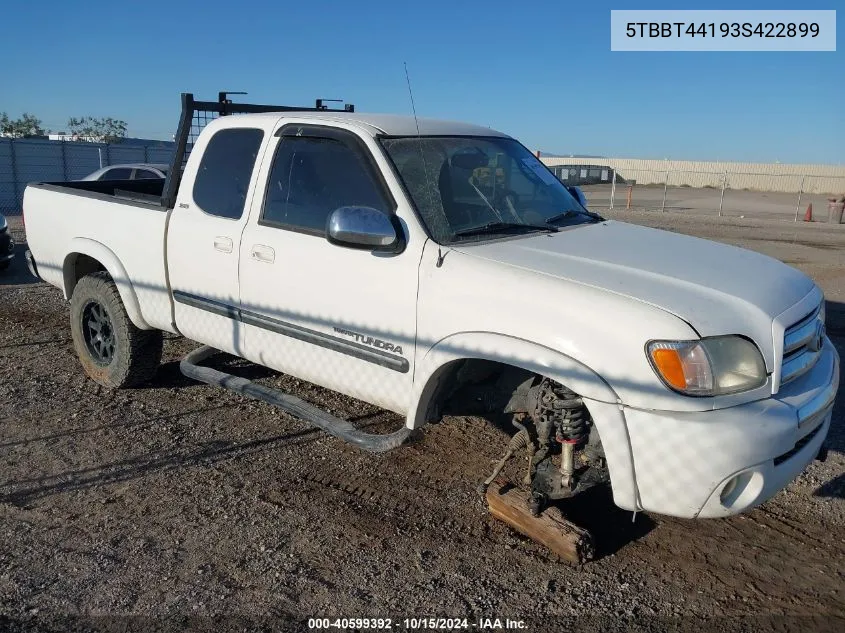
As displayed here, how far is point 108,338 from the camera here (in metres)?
5.80

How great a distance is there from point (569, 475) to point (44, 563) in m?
2.48

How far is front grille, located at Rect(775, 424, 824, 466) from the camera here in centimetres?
310

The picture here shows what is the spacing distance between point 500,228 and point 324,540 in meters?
1.83

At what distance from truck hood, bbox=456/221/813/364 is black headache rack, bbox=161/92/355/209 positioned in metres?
2.38

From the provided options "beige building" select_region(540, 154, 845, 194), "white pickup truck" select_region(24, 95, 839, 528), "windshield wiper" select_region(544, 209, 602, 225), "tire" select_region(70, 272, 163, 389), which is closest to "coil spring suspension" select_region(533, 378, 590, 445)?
"white pickup truck" select_region(24, 95, 839, 528)

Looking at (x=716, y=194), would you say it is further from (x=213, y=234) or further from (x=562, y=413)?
(x=562, y=413)

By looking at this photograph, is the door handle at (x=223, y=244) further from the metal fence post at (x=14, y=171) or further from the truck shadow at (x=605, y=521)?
the metal fence post at (x=14, y=171)

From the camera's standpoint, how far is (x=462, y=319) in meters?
3.46

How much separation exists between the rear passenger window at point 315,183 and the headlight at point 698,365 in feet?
5.34

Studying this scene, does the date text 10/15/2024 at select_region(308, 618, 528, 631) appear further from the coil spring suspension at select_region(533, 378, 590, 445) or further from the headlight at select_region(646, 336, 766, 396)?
the headlight at select_region(646, 336, 766, 396)

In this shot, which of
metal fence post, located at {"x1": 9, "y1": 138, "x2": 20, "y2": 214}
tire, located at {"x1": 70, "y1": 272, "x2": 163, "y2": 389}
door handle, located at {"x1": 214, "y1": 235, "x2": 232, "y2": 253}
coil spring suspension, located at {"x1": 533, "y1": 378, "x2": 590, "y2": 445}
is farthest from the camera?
metal fence post, located at {"x1": 9, "y1": 138, "x2": 20, "y2": 214}

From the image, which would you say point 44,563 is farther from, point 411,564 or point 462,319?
point 462,319

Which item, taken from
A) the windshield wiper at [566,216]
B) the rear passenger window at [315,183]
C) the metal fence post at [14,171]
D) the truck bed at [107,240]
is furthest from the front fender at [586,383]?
the metal fence post at [14,171]

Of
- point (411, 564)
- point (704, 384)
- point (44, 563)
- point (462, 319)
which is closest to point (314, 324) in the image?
point (462, 319)
